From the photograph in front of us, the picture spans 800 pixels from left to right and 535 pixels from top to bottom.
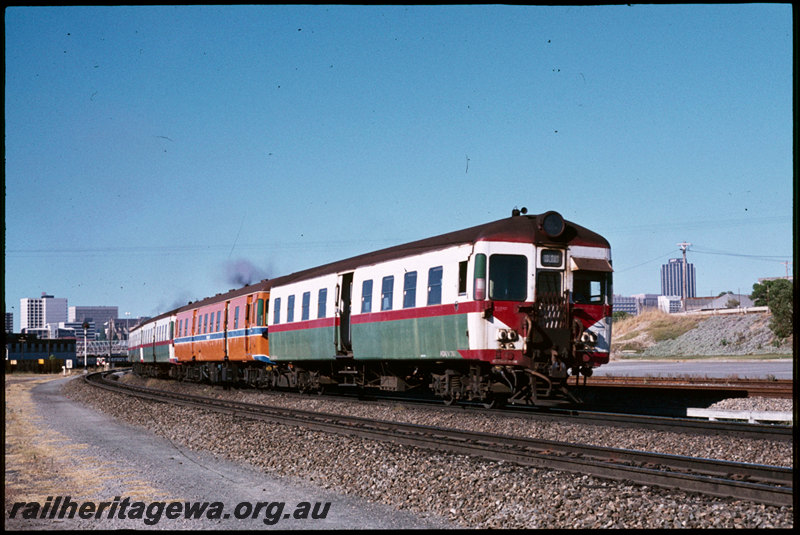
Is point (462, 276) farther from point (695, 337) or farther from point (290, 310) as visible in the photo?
point (695, 337)

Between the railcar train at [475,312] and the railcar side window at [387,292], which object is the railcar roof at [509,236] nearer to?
the railcar train at [475,312]

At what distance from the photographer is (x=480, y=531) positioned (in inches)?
275

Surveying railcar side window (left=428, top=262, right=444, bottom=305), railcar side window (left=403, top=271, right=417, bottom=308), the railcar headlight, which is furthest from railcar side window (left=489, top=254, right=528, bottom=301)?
railcar side window (left=403, top=271, right=417, bottom=308)

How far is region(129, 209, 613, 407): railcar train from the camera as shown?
49.9 ft

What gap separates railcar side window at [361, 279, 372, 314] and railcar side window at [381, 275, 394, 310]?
2.38ft

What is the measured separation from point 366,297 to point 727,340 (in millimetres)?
61314

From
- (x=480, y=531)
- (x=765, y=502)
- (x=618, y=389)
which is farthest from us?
(x=618, y=389)

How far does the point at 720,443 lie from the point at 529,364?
12.3 feet

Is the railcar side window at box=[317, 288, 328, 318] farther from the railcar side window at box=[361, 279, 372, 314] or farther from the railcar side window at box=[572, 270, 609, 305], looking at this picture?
the railcar side window at box=[572, 270, 609, 305]

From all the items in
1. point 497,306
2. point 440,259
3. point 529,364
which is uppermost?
point 440,259

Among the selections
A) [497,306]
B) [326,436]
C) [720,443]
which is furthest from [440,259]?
[720,443]

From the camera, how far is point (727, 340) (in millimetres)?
72812

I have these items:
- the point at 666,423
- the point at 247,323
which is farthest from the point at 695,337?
the point at 666,423

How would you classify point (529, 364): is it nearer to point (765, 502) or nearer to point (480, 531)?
point (765, 502)
